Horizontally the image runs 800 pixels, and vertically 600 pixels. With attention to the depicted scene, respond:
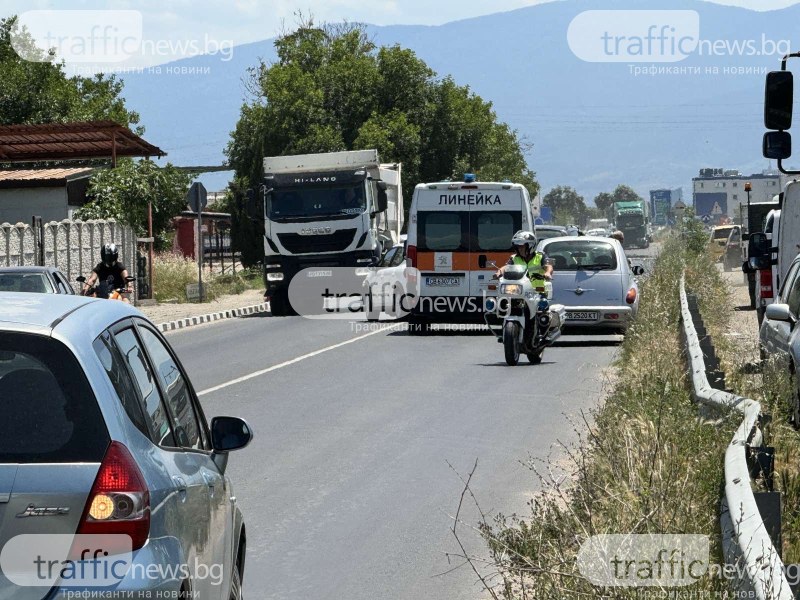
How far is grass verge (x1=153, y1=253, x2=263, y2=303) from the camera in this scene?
40463 mm

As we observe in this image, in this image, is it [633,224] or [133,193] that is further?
[633,224]

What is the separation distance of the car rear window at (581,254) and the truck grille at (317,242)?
34.2 feet

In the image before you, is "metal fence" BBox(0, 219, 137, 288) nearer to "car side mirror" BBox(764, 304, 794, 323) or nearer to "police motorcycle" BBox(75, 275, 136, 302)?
"police motorcycle" BBox(75, 275, 136, 302)

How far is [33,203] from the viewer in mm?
39469

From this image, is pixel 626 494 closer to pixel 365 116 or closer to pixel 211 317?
pixel 211 317

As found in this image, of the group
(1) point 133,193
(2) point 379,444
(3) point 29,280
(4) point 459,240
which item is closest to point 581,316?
(4) point 459,240

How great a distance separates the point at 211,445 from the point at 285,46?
6601 centimetres

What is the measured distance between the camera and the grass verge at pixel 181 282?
40.5 metres

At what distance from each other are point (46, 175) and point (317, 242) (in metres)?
10.1

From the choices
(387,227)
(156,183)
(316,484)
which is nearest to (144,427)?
(316,484)

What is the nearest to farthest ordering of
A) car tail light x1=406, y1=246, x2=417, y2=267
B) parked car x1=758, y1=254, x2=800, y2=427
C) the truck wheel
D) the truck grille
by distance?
parked car x1=758, y1=254, x2=800, y2=427 < car tail light x1=406, y1=246, x2=417, y2=267 < the truck grille < the truck wheel

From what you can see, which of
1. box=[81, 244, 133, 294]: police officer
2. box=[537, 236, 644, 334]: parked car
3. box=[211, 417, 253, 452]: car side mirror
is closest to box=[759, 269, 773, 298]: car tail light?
box=[537, 236, 644, 334]: parked car

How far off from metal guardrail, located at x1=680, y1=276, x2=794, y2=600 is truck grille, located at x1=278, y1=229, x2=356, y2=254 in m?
24.5

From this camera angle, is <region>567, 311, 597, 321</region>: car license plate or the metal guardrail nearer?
the metal guardrail
